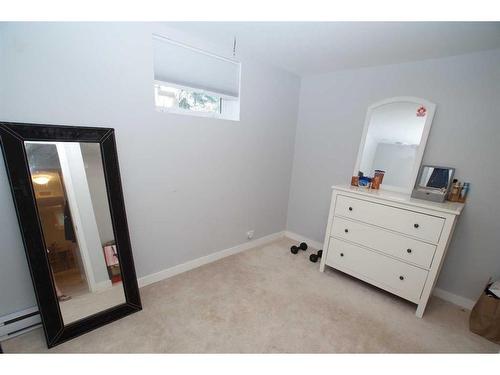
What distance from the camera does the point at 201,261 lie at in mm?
2232

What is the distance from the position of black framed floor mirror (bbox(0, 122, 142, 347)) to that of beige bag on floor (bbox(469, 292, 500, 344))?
2.56m

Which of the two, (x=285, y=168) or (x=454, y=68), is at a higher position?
(x=454, y=68)

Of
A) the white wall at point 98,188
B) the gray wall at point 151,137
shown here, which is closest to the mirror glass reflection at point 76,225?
the white wall at point 98,188

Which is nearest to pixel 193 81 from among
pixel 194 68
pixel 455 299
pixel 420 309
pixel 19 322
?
pixel 194 68

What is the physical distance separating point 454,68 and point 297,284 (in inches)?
90.3

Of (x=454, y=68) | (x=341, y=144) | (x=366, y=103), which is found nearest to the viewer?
(x=454, y=68)

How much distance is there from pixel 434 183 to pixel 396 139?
519 mm

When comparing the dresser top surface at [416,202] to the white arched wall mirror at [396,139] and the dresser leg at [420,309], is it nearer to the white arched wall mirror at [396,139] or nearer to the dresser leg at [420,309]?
the white arched wall mirror at [396,139]

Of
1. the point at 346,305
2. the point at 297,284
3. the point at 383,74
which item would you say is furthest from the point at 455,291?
the point at 383,74

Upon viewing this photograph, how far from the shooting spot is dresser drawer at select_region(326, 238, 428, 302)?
1.73 metres

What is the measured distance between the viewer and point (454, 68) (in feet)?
5.74

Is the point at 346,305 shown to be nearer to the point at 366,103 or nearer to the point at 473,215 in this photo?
the point at 473,215

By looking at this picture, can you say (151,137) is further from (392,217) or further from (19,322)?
(392,217)

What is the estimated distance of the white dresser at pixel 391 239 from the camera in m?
1.61
